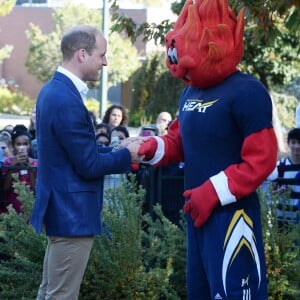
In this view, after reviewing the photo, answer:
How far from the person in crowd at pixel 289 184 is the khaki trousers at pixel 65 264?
6.94ft

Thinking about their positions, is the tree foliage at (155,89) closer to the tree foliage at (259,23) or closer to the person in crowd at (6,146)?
the tree foliage at (259,23)

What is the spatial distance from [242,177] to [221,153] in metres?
0.21

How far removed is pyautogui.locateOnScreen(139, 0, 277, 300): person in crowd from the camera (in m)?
4.07

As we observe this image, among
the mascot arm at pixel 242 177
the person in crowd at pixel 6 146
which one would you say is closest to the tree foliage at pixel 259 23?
the mascot arm at pixel 242 177

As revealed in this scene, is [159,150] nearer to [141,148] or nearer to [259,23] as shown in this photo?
[141,148]

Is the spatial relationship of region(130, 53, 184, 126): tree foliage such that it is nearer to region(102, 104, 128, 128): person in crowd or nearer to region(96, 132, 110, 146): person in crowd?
region(102, 104, 128, 128): person in crowd

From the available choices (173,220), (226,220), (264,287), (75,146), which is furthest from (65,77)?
(173,220)

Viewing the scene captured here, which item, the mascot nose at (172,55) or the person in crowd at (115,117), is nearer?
the mascot nose at (172,55)

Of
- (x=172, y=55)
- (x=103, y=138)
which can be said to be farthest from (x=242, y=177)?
(x=103, y=138)

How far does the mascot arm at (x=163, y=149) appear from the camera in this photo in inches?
179

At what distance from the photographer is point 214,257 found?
4137mm

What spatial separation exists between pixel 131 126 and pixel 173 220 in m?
24.2

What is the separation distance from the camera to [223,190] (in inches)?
160

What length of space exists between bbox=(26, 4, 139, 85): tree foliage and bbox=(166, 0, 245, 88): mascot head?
32.7 meters
